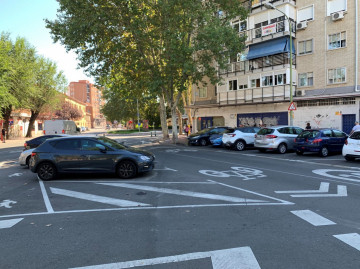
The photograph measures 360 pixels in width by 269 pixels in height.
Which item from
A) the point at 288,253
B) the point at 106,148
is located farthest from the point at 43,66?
the point at 288,253

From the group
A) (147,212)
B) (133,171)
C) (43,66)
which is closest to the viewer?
(147,212)

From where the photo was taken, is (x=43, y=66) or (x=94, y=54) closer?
(x=94, y=54)

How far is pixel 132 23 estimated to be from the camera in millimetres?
20953

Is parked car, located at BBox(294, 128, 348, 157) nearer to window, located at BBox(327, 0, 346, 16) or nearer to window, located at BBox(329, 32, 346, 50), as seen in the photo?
window, located at BBox(329, 32, 346, 50)

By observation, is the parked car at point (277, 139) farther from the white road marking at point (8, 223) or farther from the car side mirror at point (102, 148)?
the white road marking at point (8, 223)

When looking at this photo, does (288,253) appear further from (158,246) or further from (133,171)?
(133,171)

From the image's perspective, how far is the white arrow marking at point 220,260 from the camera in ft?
11.8

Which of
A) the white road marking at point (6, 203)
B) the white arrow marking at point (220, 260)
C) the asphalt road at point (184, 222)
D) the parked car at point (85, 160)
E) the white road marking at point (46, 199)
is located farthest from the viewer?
the parked car at point (85, 160)

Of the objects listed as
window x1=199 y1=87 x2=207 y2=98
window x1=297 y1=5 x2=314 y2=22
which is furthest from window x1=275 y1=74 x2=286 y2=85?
window x1=199 y1=87 x2=207 y2=98

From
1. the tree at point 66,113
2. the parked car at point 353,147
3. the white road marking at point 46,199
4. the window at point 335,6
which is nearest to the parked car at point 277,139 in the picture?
the parked car at point 353,147

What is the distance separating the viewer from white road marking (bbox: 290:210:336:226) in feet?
16.6

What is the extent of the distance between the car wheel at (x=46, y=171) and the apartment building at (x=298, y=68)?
53.1ft

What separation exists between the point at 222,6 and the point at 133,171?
734 inches

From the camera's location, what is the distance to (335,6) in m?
22.7
